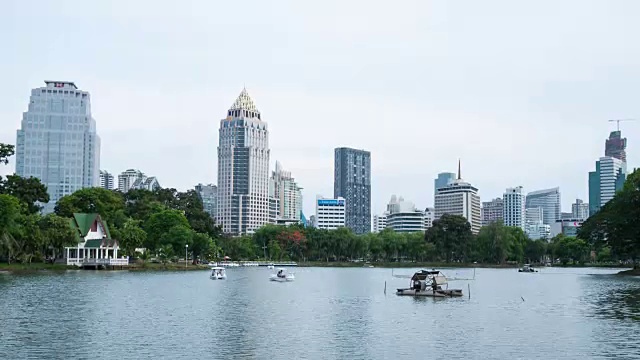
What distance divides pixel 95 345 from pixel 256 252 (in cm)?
15284

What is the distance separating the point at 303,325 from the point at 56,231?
65.0m

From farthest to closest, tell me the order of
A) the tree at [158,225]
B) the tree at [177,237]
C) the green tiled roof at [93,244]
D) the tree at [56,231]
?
the tree at [158,225]
the tree at [177,237]
the green tiled roof at [93,244]
the tree at [56,231]

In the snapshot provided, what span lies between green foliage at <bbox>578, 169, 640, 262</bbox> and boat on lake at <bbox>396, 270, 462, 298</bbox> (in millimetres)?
51556

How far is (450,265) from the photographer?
175 meters

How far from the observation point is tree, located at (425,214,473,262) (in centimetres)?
17112

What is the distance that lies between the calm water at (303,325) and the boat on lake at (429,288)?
1949mm

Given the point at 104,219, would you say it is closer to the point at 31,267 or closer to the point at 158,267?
the point at 158,267

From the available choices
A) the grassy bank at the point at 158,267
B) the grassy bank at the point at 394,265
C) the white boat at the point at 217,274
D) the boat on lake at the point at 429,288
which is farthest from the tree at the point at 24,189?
the grassy bank at the point at 394,265

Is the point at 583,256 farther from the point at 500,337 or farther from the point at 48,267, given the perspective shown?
the point at 500,337

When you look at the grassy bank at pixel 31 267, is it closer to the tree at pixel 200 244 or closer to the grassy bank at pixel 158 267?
the grassy bank at pixel 158 267

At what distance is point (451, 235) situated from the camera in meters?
171

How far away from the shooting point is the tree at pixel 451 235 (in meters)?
171

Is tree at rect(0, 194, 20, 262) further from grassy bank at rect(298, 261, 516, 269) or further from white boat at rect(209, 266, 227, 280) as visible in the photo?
grassy bank at rect(298, 261, 516, 269)

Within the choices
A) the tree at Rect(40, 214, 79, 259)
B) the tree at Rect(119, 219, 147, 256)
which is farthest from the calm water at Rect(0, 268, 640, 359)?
the tree at Rect(119, 219, 147, 256)
